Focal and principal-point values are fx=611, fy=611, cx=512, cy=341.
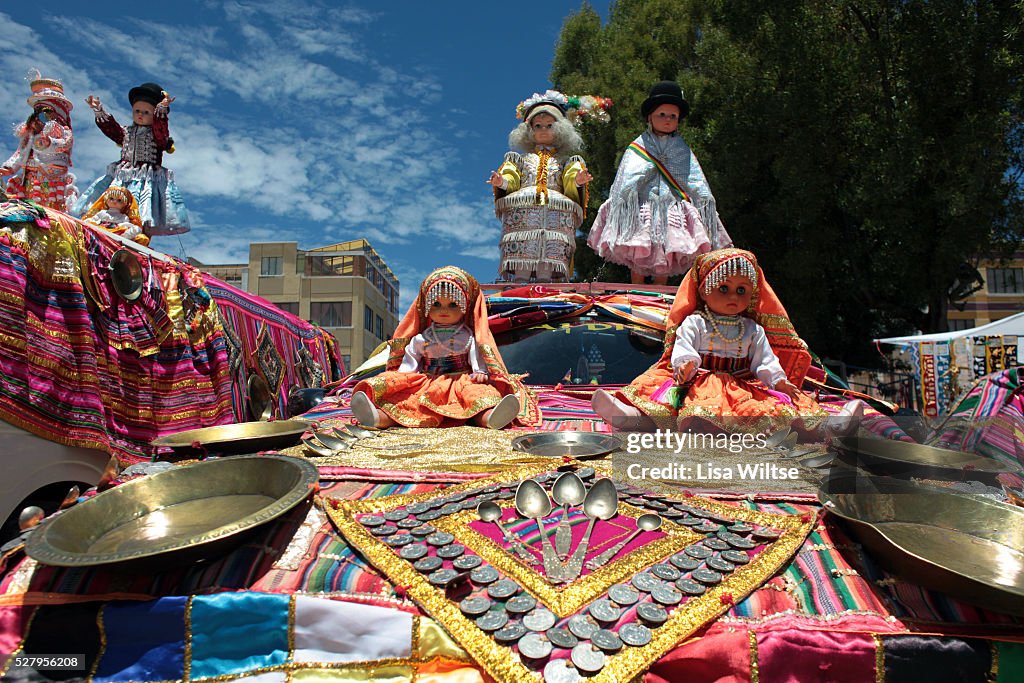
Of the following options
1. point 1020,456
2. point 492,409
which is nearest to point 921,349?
point 1020,456

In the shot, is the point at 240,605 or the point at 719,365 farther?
the point at 719,365

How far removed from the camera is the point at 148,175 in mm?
6902

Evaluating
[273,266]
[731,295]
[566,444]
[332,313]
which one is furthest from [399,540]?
[273,266]

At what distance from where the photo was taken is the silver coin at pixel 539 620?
131cm

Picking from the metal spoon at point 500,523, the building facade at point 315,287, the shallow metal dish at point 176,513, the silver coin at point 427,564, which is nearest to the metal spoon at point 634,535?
the metal spoon at point 500,523

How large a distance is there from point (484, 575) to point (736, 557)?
2.04ft

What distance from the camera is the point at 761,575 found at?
4.71 ft

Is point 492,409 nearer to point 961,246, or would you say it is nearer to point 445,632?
point 445,632

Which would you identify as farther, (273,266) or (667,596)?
(273,266)

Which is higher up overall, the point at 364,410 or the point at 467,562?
the point at 364,410

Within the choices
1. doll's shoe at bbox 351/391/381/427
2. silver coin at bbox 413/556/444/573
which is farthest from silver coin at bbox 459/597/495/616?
doll's shoe at bbox 351/391/381/427

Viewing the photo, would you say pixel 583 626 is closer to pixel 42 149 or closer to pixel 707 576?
pixel 707 576

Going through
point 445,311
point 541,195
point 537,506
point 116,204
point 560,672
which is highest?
point 541,195

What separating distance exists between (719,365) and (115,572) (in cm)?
290
